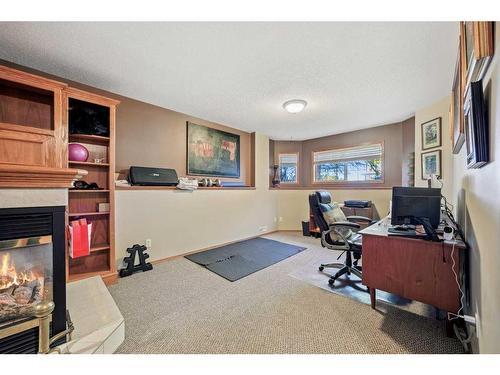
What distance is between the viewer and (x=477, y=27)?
0.90 m

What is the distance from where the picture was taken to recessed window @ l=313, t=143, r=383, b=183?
172 inches

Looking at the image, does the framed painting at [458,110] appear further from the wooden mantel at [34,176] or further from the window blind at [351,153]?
the wooden mantel at [34,176]

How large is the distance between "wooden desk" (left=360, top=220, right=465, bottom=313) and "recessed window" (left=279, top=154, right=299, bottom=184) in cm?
364

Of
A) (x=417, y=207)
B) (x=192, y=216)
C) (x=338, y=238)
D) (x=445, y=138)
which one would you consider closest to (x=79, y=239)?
(x=192, y=216)

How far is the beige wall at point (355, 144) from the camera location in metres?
4.06

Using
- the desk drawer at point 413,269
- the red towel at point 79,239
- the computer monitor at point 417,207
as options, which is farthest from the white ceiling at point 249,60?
the desk drawer at point 413,269

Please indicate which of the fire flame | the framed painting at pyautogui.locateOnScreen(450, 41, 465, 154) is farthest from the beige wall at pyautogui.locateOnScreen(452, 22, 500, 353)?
the fire flame

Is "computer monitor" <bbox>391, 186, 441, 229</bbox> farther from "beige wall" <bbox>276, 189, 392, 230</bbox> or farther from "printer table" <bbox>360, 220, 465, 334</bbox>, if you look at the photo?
"beige wall" <bbox>276, 189, 392, 230</bbox>

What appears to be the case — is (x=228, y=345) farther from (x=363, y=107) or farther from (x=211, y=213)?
(x=363, y=107)

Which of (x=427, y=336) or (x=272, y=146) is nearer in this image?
(x=427, y=336)

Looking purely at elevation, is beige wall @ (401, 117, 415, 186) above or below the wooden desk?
above

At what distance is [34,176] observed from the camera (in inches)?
46.8
